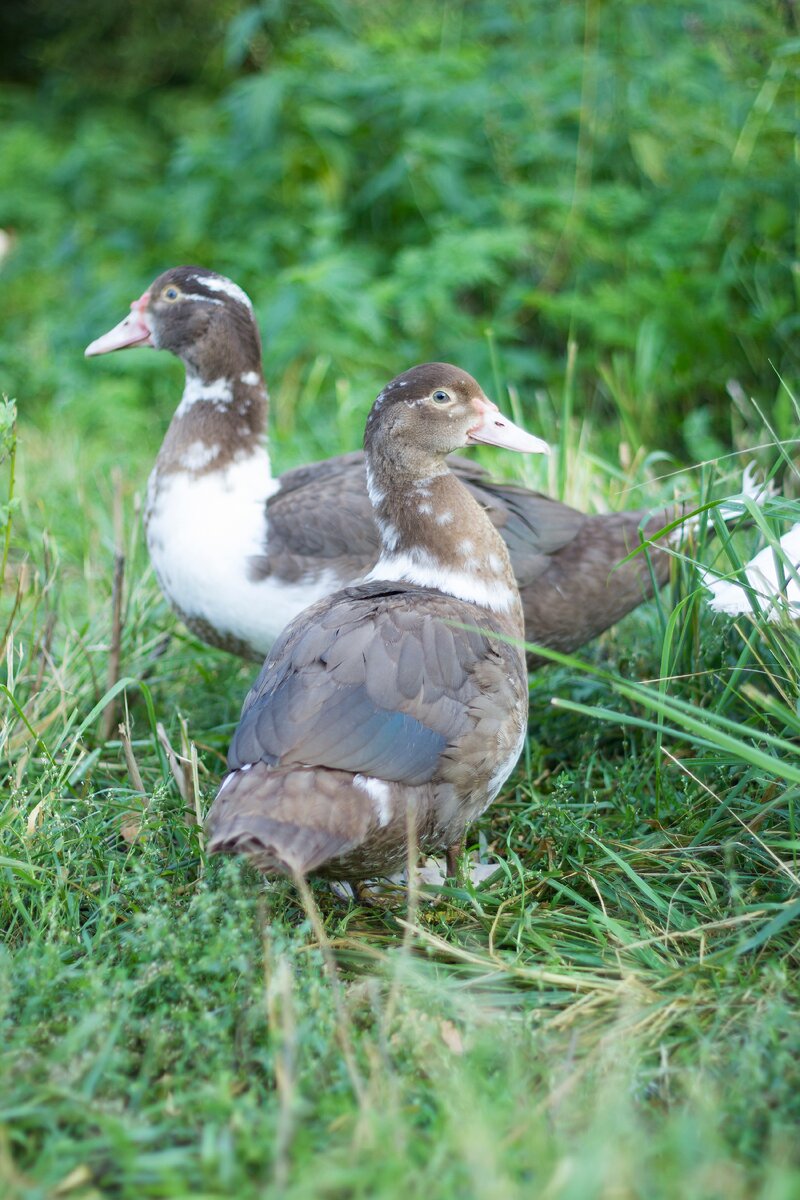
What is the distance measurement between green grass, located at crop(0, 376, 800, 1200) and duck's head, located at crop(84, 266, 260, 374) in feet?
3.08

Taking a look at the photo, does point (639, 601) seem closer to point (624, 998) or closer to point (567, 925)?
point (567, 925)

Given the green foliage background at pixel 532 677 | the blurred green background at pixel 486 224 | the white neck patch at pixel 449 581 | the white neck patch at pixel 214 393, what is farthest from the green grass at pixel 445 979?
the blurred green background at pixel 486 224

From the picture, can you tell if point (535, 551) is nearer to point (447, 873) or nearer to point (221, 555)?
point (221, 555)

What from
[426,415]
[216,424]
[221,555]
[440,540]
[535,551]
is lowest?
[535,551]

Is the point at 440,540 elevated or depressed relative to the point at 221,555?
elevated

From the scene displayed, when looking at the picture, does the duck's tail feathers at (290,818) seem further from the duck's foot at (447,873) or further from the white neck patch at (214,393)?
the white neck patch at (214,393)

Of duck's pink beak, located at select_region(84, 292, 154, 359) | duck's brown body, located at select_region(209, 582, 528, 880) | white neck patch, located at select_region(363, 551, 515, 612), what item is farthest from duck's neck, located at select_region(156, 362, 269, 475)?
duck's brown body, located at select_region(209, 582, 528, 880)

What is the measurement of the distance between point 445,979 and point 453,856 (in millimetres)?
502

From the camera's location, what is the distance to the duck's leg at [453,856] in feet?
9.00

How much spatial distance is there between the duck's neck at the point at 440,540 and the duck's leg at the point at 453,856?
0.56 m

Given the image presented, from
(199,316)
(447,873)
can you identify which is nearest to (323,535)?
(199,316)

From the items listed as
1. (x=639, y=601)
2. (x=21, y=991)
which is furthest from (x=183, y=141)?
(x=21, y=991)

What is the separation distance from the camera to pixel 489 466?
4797 mm

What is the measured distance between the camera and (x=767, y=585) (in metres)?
2.54
